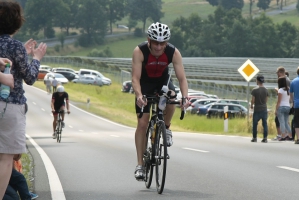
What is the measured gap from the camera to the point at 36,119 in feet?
161

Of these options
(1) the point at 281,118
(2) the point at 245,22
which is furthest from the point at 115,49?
(1) the point at 281,118

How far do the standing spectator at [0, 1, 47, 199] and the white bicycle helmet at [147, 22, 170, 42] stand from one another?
2491 millimetres

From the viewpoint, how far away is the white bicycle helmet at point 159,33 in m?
9.02

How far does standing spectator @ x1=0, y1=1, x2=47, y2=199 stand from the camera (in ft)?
21.4

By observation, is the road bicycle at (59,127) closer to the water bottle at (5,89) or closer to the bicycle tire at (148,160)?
the bicycle tire at (148,160)

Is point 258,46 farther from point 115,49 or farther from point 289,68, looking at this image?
point 289,68

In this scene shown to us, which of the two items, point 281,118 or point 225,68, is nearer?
point 281,118

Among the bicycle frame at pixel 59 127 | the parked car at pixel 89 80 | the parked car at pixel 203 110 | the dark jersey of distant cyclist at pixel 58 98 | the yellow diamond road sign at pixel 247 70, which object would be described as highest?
the yellow diamond road sign at pixel 247 70

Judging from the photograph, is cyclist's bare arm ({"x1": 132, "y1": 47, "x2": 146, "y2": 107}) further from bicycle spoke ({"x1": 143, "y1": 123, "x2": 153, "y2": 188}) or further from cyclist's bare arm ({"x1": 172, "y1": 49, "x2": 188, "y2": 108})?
bicycle spoke ({"x1": 143, "y1": 123, "x2": 153, "y2": 188})

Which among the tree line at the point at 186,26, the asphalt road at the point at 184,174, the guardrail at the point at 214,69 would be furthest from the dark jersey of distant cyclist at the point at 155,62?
the tree line at the point at 186,26

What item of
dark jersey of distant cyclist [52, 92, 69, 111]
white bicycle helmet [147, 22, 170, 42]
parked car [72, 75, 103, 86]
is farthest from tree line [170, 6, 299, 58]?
white bicycle helmet [147, 22, 170, 42]

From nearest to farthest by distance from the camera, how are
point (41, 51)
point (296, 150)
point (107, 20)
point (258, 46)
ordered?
point (41, 51), point (296, 150), point (258, 46), point (107, 20)

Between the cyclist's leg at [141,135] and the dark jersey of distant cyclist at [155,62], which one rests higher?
the dark jersey of distant cyclist at [155,62]

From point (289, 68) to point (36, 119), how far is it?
181 feet
